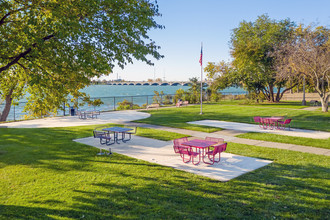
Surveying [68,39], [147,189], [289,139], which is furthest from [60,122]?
[289,139]

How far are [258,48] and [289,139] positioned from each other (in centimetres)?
2354

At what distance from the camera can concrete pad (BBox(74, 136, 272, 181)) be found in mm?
9055

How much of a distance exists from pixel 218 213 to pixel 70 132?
12650 millimetres

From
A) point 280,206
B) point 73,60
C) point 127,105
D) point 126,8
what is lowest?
point 280,206

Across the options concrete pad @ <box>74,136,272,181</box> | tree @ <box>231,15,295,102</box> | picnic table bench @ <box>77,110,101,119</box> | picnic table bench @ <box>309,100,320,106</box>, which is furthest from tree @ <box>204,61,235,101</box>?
concrete pad @ <box>74,136,272,181</box>

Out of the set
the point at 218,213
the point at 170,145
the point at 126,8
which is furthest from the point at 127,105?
the point at 218,213

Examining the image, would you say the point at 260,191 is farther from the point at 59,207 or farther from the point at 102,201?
the point at 59,207

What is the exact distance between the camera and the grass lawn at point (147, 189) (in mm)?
6176

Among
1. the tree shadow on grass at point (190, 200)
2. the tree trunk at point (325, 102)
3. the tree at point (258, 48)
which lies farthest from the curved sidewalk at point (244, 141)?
the tree at point (258, 48)

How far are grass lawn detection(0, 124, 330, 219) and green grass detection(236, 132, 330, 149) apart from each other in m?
2.40

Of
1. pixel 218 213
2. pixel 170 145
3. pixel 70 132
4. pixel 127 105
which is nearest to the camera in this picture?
pixel 218 213

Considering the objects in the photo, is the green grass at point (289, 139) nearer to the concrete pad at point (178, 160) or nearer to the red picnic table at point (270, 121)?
the red picnic table at point (270, 121)

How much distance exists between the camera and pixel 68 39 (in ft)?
30.5

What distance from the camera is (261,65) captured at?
36.0m
